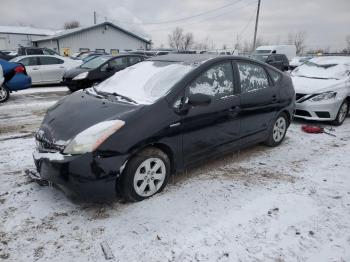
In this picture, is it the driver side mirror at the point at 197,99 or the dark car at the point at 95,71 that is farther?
the dark car at the point at 95,71

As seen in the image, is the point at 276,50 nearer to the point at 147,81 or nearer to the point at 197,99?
the point at 147,81

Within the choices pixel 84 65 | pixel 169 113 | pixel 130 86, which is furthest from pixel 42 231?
pixel 84 65

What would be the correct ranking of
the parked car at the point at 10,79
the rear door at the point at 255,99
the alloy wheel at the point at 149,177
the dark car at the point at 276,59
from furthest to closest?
the dark car at the point at 276,59 → the parked car at the point at 10,79 → the rear door at the point at 255,99 → the alloy wheel at the point at 149,177

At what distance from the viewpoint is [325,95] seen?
6.93 meters

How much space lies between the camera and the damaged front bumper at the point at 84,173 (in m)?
3.06

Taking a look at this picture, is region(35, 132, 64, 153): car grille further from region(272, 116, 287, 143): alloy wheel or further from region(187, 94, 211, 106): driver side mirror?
region(272, 116, 287, 143): alloy wheel

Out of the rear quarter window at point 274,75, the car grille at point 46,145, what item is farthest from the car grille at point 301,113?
the car grille at point 46,145

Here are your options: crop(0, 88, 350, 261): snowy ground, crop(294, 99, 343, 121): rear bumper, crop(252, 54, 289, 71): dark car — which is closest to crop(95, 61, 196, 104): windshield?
crop(0, 88, 350, 261): snowy ground

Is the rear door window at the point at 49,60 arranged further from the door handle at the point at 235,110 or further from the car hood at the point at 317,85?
the door handle at the point at 235,110

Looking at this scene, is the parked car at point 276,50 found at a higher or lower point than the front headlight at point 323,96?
higher

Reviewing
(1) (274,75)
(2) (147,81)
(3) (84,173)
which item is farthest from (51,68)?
(3) (84,173)

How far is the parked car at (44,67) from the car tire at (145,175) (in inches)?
453

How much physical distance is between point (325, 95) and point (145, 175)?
17.2 ft

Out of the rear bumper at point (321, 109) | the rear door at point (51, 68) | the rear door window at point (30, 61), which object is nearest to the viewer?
the rear bumper at point (321, 109)
